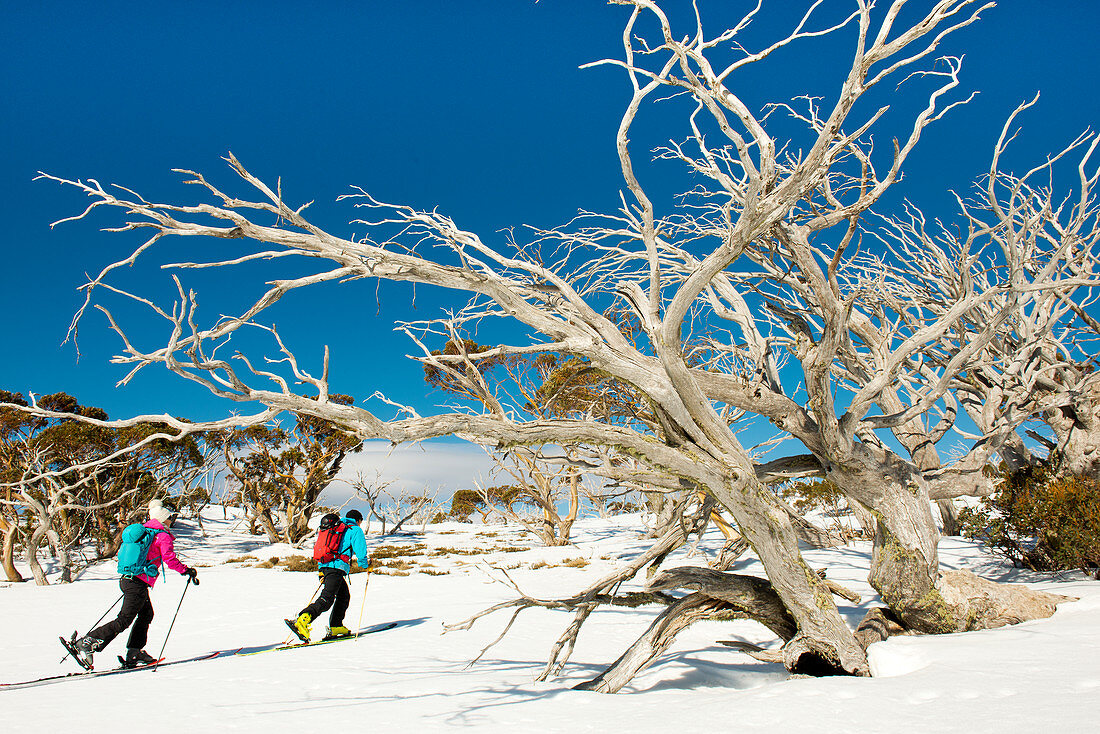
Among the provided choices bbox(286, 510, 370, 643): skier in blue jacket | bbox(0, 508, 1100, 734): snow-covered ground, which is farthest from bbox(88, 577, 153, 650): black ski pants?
bbox(286, 510, 370, 643): skier in blue jacket

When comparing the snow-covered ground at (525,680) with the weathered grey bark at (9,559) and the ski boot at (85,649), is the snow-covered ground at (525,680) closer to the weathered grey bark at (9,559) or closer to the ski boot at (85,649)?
the ski boot at (85,649)

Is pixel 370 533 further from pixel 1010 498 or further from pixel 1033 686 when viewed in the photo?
pixel 1033 686

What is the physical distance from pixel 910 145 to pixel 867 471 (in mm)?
2633

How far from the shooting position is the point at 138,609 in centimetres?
604

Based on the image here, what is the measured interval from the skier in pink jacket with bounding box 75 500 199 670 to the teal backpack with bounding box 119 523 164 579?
2 cm

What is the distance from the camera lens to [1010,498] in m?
8.78

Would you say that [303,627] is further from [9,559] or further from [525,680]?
[9,559]

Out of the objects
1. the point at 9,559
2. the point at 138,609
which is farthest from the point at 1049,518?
the point at 9,559

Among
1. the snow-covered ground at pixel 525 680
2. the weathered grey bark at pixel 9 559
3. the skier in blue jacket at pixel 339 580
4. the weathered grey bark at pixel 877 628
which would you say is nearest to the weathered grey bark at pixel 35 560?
the weathered grey bark at pixel 9 559

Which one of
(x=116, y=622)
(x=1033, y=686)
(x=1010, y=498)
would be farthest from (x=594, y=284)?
(x=1010, y=498)

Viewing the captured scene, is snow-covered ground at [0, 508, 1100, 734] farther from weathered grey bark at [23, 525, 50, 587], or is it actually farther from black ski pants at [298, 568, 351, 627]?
weathered grey bark at [23, 525, 50, 587]

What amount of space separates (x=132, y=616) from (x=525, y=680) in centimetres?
405

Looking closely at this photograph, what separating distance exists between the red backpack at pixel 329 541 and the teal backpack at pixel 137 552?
1.80 metres

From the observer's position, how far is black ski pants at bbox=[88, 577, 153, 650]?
19.3ft
